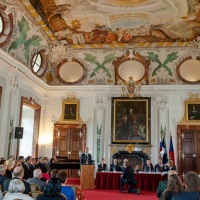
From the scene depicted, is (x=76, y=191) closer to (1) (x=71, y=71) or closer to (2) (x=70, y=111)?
(2) (x=70, y=111)

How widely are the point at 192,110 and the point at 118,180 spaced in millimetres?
6907

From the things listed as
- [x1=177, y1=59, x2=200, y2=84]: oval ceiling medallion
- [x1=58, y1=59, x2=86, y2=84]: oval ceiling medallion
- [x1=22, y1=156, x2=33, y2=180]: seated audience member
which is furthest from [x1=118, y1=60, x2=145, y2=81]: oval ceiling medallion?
[x1=22, y1=156, x2=33, y2=180]: seated audience member

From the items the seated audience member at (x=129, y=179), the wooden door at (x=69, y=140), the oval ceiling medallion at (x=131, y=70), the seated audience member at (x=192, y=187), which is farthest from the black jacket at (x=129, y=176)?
the seated audience member at (x=192, y=187)

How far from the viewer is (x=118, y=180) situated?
1385 centimetres

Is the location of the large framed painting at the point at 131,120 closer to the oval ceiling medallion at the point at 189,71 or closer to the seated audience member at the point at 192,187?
the oval ceiling medallion at the point at 189,71

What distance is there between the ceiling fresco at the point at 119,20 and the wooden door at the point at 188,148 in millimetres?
5499

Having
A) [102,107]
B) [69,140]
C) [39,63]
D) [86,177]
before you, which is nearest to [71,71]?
[39,63]

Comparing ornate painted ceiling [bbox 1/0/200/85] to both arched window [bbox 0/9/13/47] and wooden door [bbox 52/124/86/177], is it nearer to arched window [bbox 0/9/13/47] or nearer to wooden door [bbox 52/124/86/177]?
arched window [bbox 0/9/13/47]

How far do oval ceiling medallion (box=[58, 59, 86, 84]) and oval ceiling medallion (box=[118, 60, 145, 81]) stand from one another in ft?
Result: 8.19

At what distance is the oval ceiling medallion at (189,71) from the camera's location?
18.2 m

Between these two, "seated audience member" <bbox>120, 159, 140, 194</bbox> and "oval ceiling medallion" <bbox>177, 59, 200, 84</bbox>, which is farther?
"oval ceiling medallion" <bbox>177, 59, 200, 84</bbox>

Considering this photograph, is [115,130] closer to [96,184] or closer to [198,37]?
[96,184]

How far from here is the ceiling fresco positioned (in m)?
13.7

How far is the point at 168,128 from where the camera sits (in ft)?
58.3
